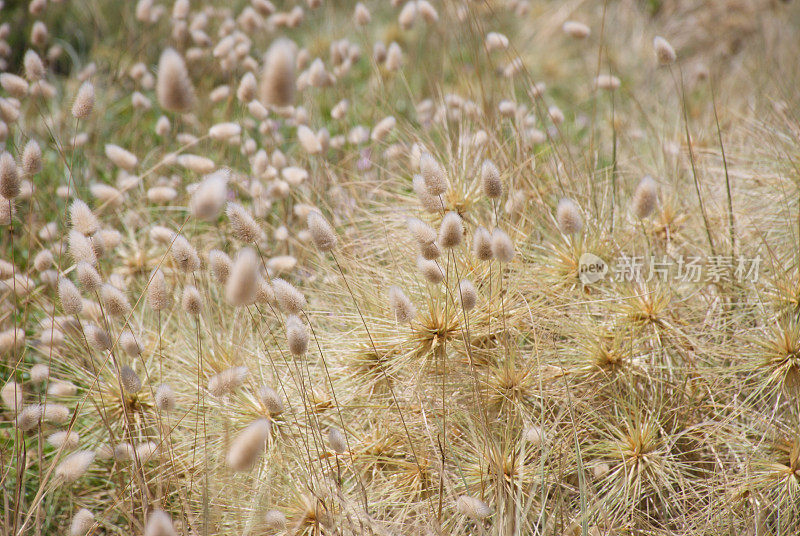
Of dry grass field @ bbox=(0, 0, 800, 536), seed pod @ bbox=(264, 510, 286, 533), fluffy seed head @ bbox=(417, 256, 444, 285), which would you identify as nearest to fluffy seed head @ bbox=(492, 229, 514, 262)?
dry grass field @ bbox=(0, 0, 800, 536)

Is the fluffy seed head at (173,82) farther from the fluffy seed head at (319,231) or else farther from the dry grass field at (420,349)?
the fluffy seed head at (319,231)

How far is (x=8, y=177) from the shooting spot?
1268 millimetres

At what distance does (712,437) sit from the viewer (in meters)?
1.49

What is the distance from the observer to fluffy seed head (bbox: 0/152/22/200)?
1.26m

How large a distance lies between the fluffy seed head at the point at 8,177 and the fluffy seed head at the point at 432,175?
0.81 meters

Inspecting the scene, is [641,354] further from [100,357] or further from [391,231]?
[100,357]

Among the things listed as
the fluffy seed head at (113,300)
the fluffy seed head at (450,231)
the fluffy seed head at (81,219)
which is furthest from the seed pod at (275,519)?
the fluffy seed head at (81,219)

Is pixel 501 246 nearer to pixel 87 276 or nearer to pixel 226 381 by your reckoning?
pixel 226 381

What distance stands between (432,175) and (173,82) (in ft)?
1.66

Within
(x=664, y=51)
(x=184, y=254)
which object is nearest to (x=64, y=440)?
(x=184, y=254)

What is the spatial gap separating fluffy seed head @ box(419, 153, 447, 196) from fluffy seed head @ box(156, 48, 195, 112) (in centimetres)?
46

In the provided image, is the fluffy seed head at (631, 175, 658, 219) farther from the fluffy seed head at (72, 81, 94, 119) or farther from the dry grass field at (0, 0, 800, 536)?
the fluffy seed head at (72, 81, 94, 119)

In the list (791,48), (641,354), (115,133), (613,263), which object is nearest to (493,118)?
(613,263)

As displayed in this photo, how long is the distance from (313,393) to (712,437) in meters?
0.93
